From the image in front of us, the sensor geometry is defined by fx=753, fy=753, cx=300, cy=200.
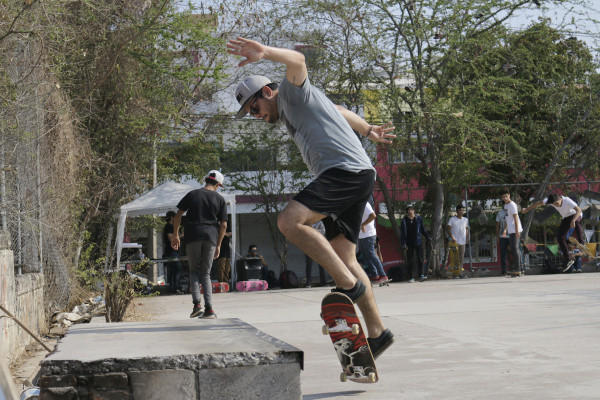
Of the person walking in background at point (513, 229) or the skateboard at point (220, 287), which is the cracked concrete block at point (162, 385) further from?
the person walking in background at point (513, 229)

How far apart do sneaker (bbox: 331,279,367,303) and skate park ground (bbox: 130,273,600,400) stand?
1.79 feet

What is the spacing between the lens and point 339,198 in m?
4.35

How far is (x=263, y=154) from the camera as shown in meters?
24.1

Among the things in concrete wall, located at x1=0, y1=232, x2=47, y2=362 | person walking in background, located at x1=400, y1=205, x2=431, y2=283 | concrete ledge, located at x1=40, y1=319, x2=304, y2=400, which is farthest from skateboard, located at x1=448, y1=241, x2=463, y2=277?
concrete ledge, located at x1=40, y1=319, x2=304, y2=400

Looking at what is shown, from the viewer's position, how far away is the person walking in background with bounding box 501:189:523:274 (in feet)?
58.2

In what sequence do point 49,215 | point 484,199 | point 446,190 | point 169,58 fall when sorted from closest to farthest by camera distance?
point 49,215, point 169,58, point 446,190, point 484,199

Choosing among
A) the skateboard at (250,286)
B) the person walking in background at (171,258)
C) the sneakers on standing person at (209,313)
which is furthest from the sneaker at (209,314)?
the skateboard at (250,286)

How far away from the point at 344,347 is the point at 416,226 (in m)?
15.2

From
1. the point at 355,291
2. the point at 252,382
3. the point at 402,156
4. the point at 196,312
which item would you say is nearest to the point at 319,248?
the point at 355,291

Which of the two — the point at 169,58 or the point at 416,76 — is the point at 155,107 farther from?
the point at 416,76

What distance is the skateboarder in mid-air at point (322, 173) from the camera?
13.6 ft

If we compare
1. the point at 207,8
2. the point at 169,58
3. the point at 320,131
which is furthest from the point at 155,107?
the point at 320,131

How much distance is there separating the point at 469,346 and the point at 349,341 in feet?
Answer: 7.33

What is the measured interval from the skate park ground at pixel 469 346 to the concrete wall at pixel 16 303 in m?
2.23
